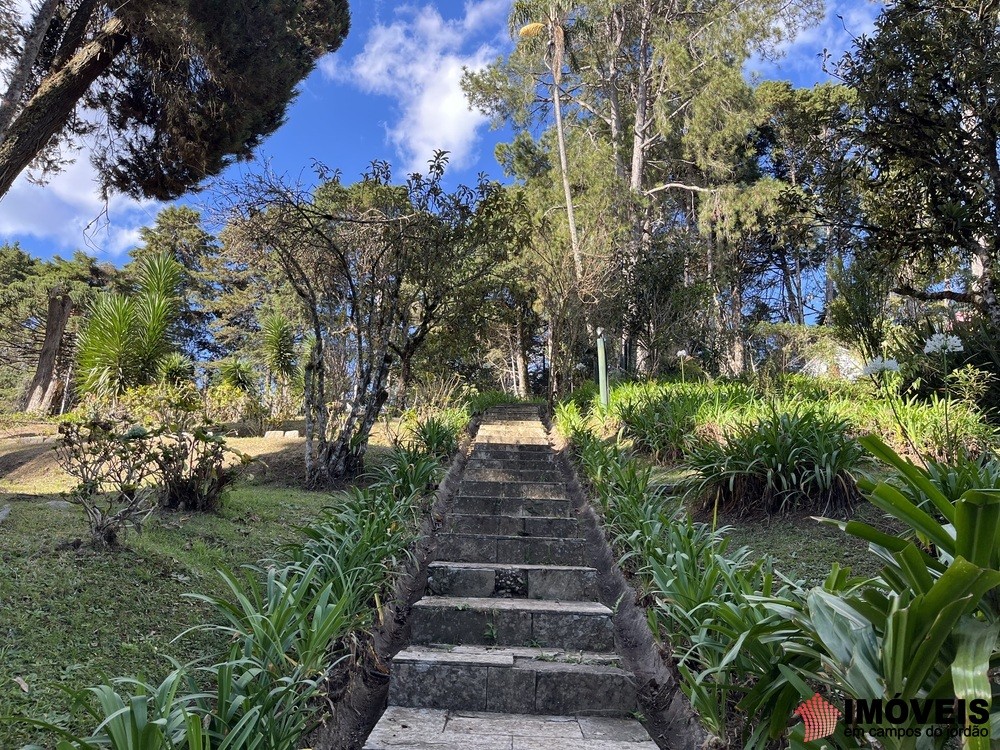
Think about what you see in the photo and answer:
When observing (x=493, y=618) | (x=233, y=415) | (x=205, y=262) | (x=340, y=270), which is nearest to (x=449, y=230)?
(x=340, y=270)

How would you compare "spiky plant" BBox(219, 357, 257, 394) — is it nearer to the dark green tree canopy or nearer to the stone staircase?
the dark green tree canopy

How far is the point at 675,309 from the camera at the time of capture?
1066 centimetres

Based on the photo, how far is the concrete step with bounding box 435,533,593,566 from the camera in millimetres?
4016

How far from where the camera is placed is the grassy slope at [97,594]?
207 cm

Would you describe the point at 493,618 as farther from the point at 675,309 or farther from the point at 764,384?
the point at 675,309

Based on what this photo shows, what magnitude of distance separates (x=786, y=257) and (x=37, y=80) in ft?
73.4

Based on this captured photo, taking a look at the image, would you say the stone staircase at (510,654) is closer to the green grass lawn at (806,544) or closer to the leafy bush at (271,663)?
the leafy bush at (271,663)

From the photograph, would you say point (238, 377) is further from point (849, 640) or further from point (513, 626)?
point (849, 640)

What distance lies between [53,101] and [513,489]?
578 cm

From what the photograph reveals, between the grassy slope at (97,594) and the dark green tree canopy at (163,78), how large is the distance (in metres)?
3.92

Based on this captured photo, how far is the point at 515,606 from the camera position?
3209mm

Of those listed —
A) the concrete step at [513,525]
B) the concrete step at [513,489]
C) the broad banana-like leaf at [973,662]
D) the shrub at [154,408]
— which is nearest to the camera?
the broad banana-like leaf at [973,662]

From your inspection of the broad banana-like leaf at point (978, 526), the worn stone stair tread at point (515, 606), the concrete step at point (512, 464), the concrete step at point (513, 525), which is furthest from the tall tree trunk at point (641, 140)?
the broad banana-like leaf at point (978, 526)

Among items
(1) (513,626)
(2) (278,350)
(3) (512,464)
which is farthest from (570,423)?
(2) (278,350)
